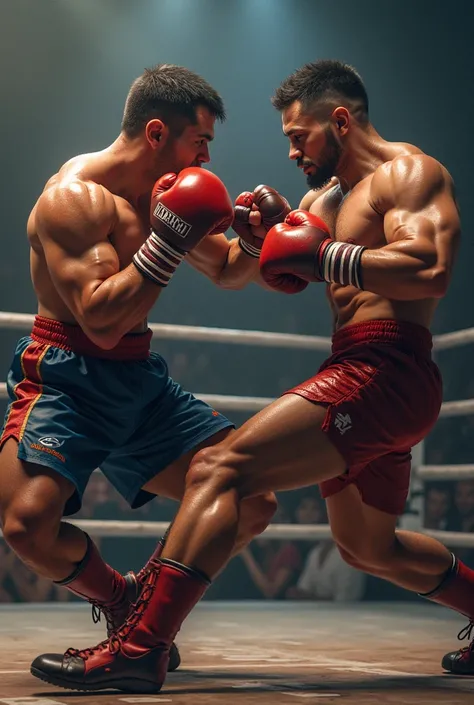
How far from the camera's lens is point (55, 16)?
17.6 feet

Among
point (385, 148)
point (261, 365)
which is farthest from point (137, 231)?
point (261, 365)

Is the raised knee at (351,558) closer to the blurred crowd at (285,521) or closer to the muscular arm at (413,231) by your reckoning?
Answer: the muscular arm at (413,231)

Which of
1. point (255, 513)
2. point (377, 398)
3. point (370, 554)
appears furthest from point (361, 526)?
point (377, 398)

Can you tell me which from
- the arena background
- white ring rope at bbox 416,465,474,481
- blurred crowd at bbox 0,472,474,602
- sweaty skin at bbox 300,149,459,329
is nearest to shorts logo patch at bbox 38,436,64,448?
sweaty skin at bbox 300,149,459,329

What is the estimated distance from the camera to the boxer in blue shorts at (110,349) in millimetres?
2148

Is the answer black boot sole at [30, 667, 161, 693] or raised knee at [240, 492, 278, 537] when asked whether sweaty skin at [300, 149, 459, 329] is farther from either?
black boot sole at [30, 667, 161, 693]

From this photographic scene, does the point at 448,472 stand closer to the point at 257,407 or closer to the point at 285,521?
the point at 257,407

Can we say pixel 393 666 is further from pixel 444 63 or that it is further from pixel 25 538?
pixel 444 63

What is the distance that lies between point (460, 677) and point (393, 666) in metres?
0.19

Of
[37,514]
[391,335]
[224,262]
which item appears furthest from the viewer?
[224,262]

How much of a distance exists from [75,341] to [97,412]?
6.5 inches

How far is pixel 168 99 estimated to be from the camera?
8.09 feet

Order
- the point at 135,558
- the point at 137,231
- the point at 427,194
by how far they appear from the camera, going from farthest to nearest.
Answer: the point at 135,558 < the point at 137,231 < the point at 427,194

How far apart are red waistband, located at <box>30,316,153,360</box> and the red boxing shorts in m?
0.45
